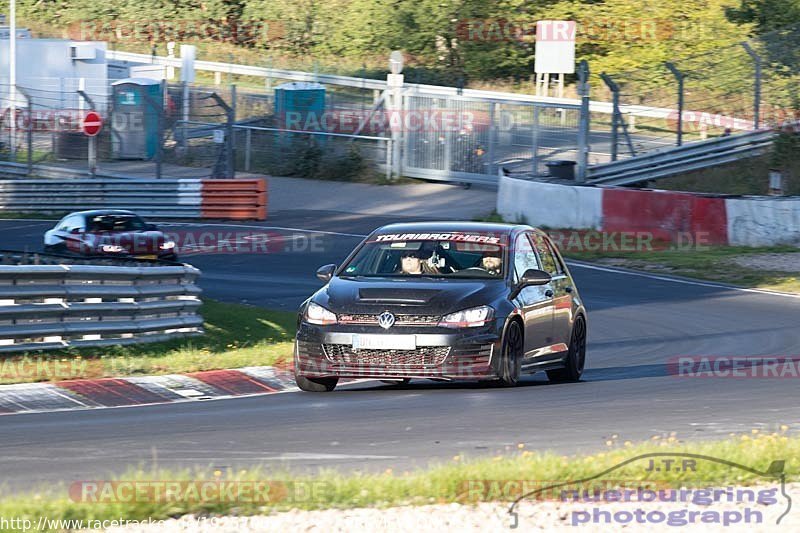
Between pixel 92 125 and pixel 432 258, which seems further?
pixel 92 125

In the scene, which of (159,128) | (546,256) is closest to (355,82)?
(159,128)

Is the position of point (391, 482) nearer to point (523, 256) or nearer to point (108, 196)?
point (523, 256)

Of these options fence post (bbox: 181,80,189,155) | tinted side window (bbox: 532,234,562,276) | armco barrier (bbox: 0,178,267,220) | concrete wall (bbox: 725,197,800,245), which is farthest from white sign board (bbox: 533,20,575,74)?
tinted side window (bbox: 532,234,562,276)

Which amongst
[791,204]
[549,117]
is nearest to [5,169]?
[549,117]

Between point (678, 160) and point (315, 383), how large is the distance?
20982mm

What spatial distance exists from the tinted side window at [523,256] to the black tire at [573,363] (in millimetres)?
→ 840

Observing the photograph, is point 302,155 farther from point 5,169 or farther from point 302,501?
point 302,501

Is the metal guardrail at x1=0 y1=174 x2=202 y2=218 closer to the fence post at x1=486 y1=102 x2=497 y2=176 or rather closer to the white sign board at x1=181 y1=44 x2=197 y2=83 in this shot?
the fence post at x1=486 y1=102 x2=497 y2=176

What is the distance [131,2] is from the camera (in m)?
67.5

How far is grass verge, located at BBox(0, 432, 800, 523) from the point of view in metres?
6.11

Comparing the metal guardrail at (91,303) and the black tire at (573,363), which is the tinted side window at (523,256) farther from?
the metal guardrail at (91,303)

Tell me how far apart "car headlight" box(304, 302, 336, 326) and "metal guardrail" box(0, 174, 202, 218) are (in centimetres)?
2231

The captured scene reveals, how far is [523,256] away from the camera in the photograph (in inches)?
471

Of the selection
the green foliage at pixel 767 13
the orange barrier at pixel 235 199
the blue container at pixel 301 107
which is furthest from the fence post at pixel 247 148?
the green foliage at pixel 767 13
